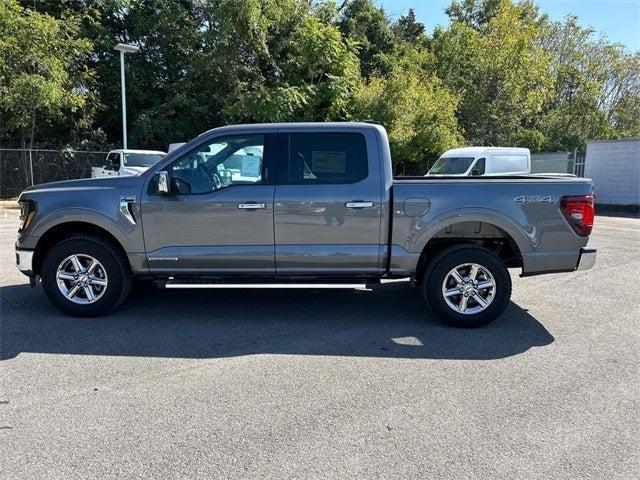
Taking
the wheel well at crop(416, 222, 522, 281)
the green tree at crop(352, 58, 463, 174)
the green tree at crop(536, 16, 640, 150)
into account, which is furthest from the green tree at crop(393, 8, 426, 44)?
the wheel well at crop(416, 222, 522, 281)

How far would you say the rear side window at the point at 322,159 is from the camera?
5.52 metres

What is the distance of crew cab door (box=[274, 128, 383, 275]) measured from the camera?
5430 mm

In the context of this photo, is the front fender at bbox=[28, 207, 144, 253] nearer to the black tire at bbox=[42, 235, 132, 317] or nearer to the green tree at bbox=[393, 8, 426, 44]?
the black tire at bbox=[42, 235, 132, 317]

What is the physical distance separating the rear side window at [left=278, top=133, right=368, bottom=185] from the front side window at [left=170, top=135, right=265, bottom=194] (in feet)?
0.87

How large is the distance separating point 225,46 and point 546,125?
24682 millimetres

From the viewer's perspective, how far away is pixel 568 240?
5.47 m

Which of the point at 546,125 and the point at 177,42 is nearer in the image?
the point at 177,42

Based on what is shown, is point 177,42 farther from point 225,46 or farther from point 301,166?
point 301,166

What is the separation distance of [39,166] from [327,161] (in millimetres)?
19777

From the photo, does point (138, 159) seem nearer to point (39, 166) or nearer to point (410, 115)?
point (39, 166)

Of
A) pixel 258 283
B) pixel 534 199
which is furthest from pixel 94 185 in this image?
pixel 534 199

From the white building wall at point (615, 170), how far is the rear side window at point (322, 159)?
20.4 meters

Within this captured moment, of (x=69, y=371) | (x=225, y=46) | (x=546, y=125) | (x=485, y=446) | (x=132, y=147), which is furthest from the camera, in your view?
(x=546, y=125)

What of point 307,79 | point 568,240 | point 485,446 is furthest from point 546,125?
point 485,446
